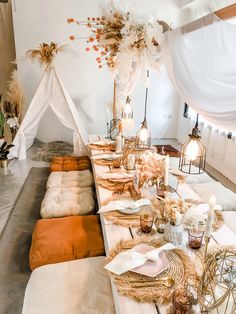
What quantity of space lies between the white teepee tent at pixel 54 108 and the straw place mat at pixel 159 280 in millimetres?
3110

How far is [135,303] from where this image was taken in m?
1.09

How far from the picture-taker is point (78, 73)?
550 centimetres

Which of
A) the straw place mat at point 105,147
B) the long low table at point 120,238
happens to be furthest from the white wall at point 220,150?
the long low table at point 120,238

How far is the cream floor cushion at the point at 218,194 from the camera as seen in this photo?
7.56ft

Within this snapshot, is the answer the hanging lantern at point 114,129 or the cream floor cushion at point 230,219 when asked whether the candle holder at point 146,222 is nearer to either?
the cream floor cushion at point 230,219

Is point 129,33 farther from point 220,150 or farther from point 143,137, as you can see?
point 220,150

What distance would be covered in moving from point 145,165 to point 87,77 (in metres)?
3.87

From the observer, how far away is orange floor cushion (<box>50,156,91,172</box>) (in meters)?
3.35

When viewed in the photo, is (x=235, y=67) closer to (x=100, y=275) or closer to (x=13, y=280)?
(x=100, y=275)

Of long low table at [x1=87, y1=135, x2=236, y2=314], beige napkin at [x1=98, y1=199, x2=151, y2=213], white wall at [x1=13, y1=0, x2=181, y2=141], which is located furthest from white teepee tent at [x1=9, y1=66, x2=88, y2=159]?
beige napkin at [x1=98, y1=199, x2=151, y2=213]

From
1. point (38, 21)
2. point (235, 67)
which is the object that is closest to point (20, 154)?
point (38, 21)

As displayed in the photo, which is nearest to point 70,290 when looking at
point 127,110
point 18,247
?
point 18,247

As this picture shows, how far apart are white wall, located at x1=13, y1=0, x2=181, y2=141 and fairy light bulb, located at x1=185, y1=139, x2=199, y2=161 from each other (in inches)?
160

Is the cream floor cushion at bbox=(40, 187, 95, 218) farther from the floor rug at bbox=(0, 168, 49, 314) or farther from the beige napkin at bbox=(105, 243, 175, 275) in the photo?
the beige napkin at bbox=(105, 243, 175, 275)
